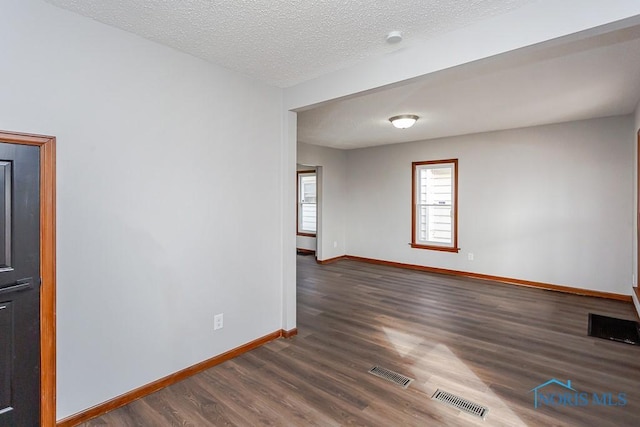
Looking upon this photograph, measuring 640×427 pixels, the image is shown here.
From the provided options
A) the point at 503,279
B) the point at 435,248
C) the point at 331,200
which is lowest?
the point at 503,279

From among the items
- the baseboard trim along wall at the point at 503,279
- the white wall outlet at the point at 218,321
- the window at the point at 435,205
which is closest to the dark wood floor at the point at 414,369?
the baseboard trim along wall at the point at 503,279

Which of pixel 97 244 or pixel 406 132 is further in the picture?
pixel 406 132

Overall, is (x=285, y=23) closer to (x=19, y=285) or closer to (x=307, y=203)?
(x=19, y=285)

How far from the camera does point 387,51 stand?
248 cm

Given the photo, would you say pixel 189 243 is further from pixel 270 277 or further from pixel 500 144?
pixel 500 144

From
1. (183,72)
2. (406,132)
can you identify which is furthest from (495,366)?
(406,132)

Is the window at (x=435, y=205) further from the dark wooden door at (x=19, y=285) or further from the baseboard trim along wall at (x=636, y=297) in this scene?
the dark wooden door at (x=19, y=285)

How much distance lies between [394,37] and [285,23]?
763 millimetres

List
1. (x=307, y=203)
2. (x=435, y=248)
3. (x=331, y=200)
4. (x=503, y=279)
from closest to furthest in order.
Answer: (x=503, y=279) → (x=435, y=248) → (x=331, y=200) → (x=307, y=203)

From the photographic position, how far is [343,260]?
740cm

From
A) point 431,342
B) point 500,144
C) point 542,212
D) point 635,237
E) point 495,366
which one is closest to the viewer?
point 495,366

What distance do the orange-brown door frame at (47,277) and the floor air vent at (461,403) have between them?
Result: 8.13 ft

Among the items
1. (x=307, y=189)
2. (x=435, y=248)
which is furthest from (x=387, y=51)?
(x=307, y=189)

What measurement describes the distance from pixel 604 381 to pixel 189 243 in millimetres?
3438
